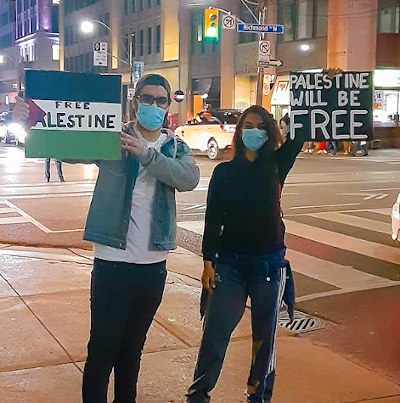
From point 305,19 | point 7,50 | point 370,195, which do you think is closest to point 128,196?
point 370,195

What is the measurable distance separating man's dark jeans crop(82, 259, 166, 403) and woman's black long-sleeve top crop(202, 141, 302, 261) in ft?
1.79

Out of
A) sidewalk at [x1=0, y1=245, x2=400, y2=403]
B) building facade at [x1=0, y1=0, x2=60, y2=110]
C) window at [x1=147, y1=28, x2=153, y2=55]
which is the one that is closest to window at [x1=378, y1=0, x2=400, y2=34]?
window at [x1=147, y1=28, x2=153, y2=55]

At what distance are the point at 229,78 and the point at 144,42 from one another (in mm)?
14544

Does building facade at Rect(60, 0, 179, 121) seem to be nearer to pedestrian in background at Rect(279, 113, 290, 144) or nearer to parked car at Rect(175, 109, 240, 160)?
parked car at Rect(175, 109, 240, 160)

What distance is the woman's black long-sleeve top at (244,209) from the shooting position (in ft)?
13.7

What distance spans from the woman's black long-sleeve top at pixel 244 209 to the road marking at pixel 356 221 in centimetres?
757

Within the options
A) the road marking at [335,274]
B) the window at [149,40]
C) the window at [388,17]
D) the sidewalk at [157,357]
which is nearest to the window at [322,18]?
the window at [388,17]

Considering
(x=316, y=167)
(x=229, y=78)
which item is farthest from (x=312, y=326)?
(x=229, y=78)

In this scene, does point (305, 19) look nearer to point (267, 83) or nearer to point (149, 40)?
point (267, 83)

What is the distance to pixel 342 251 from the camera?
Result: 992 cm

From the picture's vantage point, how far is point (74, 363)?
17.4ft

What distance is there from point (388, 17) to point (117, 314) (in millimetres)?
36533

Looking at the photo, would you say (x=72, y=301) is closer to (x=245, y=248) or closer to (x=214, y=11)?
(x=245, y=248)

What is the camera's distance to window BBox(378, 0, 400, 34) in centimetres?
3728
